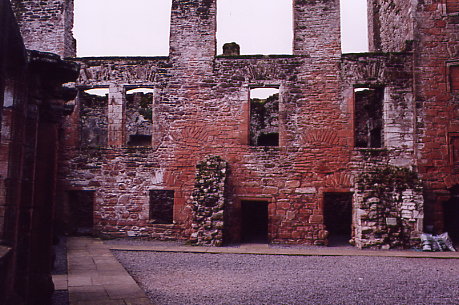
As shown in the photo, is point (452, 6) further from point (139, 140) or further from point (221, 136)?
point (139, 140)

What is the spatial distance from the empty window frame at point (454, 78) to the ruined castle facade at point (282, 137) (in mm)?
59

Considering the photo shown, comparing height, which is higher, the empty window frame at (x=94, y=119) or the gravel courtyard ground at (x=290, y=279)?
the empty window frame at (x=94, y=119)

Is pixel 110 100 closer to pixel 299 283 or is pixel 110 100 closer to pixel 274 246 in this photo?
pixel 274 246

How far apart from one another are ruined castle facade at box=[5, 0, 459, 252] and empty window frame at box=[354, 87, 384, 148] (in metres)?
1.59

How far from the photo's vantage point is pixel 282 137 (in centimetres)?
1334

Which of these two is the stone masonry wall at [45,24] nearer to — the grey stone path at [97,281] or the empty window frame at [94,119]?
the empty window frame at [94,119]

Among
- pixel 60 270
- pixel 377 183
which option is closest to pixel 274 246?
pixel 377 183

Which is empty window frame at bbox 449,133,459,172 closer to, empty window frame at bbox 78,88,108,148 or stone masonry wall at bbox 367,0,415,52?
stone masonry wall at bbox 367,0,415,52

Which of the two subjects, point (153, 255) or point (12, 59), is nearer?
point (12, 59)

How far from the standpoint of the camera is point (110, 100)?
14156 mm

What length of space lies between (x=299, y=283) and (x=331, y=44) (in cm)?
896

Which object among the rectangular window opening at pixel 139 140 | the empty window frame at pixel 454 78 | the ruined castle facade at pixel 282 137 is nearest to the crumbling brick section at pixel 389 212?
the ruined castle facade at pixel 282 137

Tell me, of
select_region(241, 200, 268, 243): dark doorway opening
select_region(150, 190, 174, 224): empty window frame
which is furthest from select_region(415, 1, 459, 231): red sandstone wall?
select_region(150, 190, 174, 224): empty window frame

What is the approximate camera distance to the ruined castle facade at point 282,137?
12.6 meters
